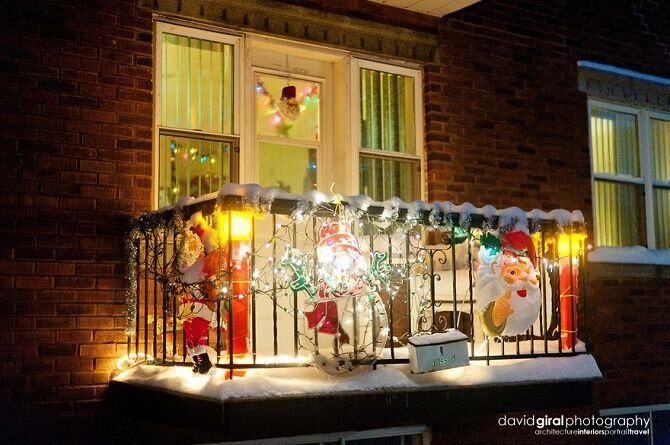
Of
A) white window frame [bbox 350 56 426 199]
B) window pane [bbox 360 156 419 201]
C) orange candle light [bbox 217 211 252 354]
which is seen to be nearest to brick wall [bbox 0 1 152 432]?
orange candle light [bbox 217 211 252 354]

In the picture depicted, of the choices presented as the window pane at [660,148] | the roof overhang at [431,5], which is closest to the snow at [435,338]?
the roof overhang at [431,5]

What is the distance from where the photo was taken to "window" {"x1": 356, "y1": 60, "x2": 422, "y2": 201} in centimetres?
725

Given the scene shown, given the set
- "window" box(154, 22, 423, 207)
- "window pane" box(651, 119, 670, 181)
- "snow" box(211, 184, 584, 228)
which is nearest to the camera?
"snow" box(211, 184, 584, 228)

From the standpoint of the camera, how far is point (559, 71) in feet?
27.4

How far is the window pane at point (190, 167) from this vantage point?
20.5ft

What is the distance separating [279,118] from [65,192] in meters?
1.95

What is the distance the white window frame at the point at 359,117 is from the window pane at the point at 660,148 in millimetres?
3331

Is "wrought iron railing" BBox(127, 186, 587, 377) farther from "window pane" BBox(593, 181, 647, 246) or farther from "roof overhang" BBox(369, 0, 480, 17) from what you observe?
"window pane" BBox(593, 181, 647, 246)

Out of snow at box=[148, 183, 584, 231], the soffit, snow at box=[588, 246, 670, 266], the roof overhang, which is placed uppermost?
the roof overhang

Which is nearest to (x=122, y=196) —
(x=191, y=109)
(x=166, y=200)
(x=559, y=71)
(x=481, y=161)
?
(x=166, y=200)

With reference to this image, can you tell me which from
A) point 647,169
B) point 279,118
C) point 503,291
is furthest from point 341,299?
point 647,169

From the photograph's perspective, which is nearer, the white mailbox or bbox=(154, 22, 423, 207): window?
the white mailbox

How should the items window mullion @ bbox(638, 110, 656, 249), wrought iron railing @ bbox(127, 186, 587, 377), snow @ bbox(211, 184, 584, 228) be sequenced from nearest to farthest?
snow @ bbox(211, 184, 584, 228)
wrought iron railing @ bbox(127, 186, 587, 377)
window mullion @ bbox(638, 110, 656, 249)

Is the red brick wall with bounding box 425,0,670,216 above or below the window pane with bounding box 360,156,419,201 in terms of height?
above
